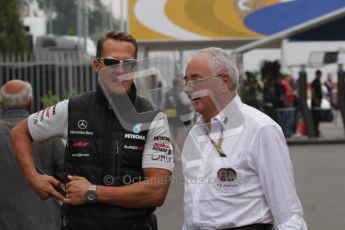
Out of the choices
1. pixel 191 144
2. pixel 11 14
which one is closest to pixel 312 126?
pixel 191 144

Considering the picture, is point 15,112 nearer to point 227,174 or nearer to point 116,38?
point 116,38

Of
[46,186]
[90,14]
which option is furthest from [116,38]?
A: [90,14]

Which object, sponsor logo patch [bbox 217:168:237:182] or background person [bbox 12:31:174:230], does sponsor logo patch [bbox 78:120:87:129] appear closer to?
background person [bbox 12:31:174:230]

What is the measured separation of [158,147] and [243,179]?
0.50m

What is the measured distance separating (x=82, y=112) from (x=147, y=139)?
34 cm

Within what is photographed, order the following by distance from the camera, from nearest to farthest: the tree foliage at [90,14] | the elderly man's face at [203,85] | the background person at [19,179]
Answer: the elderly man's face at [203,85], the background person at [19,179], the tree foliage at [90,14]

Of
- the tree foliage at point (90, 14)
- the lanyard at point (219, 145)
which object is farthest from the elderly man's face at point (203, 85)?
the tree foliage at point (90, 14)

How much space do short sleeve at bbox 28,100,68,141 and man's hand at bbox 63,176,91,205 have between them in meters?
0.31

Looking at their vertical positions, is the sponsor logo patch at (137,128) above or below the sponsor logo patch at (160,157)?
above

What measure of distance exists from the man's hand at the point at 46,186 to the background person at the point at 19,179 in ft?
4.55

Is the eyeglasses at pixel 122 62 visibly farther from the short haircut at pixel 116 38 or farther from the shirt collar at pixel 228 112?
the shirt collar at pixel 228 112

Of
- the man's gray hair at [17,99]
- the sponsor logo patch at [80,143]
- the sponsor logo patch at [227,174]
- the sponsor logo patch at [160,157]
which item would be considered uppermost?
the man's gray hair at [17,99]

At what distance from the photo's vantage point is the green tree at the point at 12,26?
37906 mm

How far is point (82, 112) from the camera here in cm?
385
